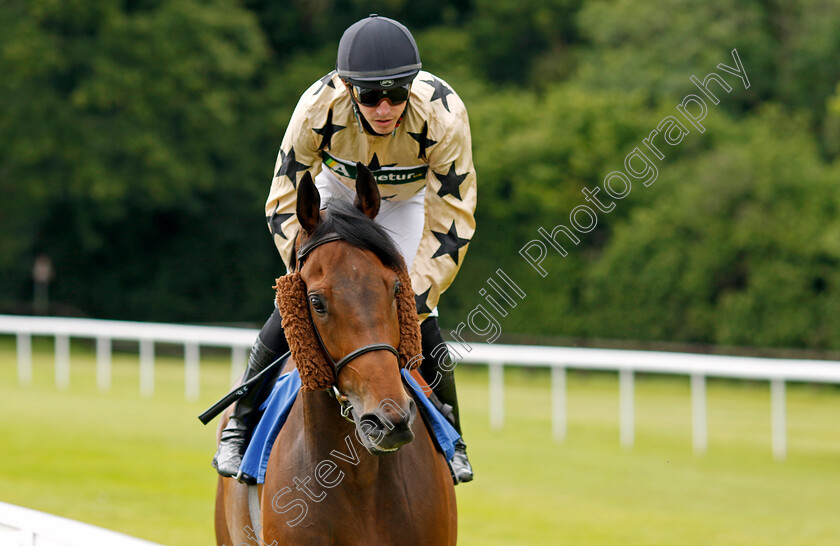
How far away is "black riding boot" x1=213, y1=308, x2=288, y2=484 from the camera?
352cm

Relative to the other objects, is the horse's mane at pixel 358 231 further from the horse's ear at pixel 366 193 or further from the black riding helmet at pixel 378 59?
the black riding helmet at pixel 378 59

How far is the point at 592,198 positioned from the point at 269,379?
1537cm

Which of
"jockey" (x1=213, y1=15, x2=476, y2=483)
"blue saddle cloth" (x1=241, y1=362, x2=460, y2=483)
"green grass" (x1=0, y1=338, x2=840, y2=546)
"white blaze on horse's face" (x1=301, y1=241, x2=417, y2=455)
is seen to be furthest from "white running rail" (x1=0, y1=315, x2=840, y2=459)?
"white blaze on horse's face" (x1=301, y1=241, x2=417, y2=455)

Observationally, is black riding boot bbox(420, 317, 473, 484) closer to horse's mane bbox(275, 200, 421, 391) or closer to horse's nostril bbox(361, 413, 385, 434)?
horse's mane bbox(275, 200, 421, 391)

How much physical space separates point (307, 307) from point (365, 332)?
23 cm

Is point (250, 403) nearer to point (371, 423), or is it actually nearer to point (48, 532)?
point (48, 532)

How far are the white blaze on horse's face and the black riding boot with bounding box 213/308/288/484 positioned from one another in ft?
2.47

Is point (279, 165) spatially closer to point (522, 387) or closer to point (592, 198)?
point (522, 387)

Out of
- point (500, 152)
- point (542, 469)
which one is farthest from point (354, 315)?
point (500, 152)

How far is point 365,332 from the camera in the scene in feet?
8.86

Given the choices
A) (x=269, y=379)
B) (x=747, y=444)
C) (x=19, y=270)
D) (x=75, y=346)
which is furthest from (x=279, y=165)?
(x=19, y=270)

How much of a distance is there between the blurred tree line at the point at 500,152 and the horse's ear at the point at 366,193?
1287 centimetres

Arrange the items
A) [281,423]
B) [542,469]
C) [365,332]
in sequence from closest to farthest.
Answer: [365,332]
[281,423]
[542,469]

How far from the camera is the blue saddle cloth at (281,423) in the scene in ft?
10.6
